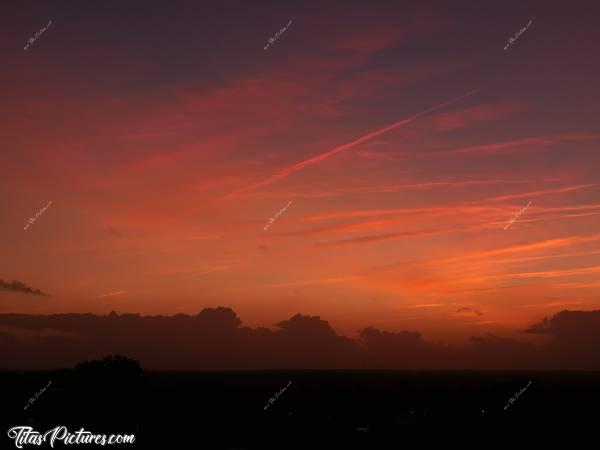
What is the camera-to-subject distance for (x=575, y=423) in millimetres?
116312

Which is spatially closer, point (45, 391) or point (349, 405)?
point (45, 391)

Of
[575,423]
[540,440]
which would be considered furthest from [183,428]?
[575,423]

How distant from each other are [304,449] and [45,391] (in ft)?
108

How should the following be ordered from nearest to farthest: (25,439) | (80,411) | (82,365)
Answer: (25,439) → (80,411) → (82,365)

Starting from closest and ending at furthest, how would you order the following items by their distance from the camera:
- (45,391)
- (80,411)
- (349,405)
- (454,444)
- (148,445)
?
(148,445) < (454,444) < (80,411) < (45,391) < (349,405)

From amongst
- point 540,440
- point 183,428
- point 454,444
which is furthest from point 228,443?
point 540,440

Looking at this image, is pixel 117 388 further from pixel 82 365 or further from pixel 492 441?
pixel 492 441

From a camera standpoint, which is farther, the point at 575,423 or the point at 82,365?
the point at 575,423

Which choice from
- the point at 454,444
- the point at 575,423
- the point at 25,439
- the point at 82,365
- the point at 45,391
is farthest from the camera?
the point at 575,423

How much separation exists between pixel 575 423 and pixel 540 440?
1357 inches

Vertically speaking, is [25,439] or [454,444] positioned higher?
[25,439]

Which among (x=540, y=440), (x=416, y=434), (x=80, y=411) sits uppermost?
(x=80, y=411)

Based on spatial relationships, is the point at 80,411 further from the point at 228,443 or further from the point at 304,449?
the point at 304,449

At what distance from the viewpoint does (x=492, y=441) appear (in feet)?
225
